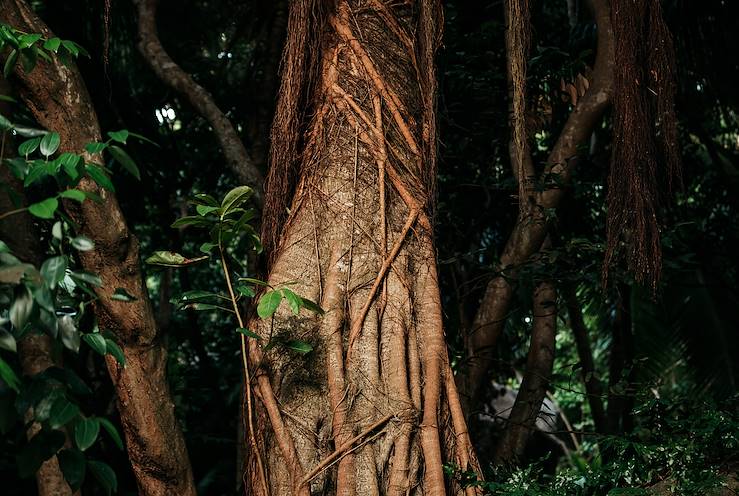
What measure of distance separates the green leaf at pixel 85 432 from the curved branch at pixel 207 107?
6.49 ft

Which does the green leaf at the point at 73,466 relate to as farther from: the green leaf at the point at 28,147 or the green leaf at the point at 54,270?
the green leaf at the point at 28,147

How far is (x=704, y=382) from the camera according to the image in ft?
25.8

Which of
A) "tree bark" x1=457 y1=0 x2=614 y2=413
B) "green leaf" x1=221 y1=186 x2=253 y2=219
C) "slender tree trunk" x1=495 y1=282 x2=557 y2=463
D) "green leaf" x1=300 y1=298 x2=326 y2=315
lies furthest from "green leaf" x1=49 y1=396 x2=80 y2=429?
"slender tree trunk" x1=495 y1=282 x2=557 y2=463

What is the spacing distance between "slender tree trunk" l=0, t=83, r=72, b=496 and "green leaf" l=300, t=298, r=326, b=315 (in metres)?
0.75

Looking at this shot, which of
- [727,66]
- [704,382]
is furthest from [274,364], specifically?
[704,382]

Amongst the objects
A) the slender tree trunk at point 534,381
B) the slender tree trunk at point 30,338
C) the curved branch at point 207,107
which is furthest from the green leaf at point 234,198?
the slender tree trunk at point 534,381

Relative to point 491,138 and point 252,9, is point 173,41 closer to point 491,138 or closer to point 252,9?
point 252,9

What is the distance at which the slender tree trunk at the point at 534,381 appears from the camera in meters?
4.20

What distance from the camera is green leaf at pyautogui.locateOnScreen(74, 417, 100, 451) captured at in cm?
176

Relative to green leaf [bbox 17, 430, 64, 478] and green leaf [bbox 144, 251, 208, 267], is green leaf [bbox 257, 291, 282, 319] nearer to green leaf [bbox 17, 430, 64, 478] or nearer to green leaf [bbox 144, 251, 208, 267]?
green leaf [bbox 144, 251, 208, 267]

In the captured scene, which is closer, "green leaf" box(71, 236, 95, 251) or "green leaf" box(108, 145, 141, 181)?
"green leaf" box(71, 236, 95, 251)

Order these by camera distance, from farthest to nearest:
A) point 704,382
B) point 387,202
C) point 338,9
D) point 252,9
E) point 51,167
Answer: point 704,382 → point 252,9 → point 338,9 → point 387,202 → point 51,167

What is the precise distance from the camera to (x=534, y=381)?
4.40 metres

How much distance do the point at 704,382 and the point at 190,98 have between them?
595cm
